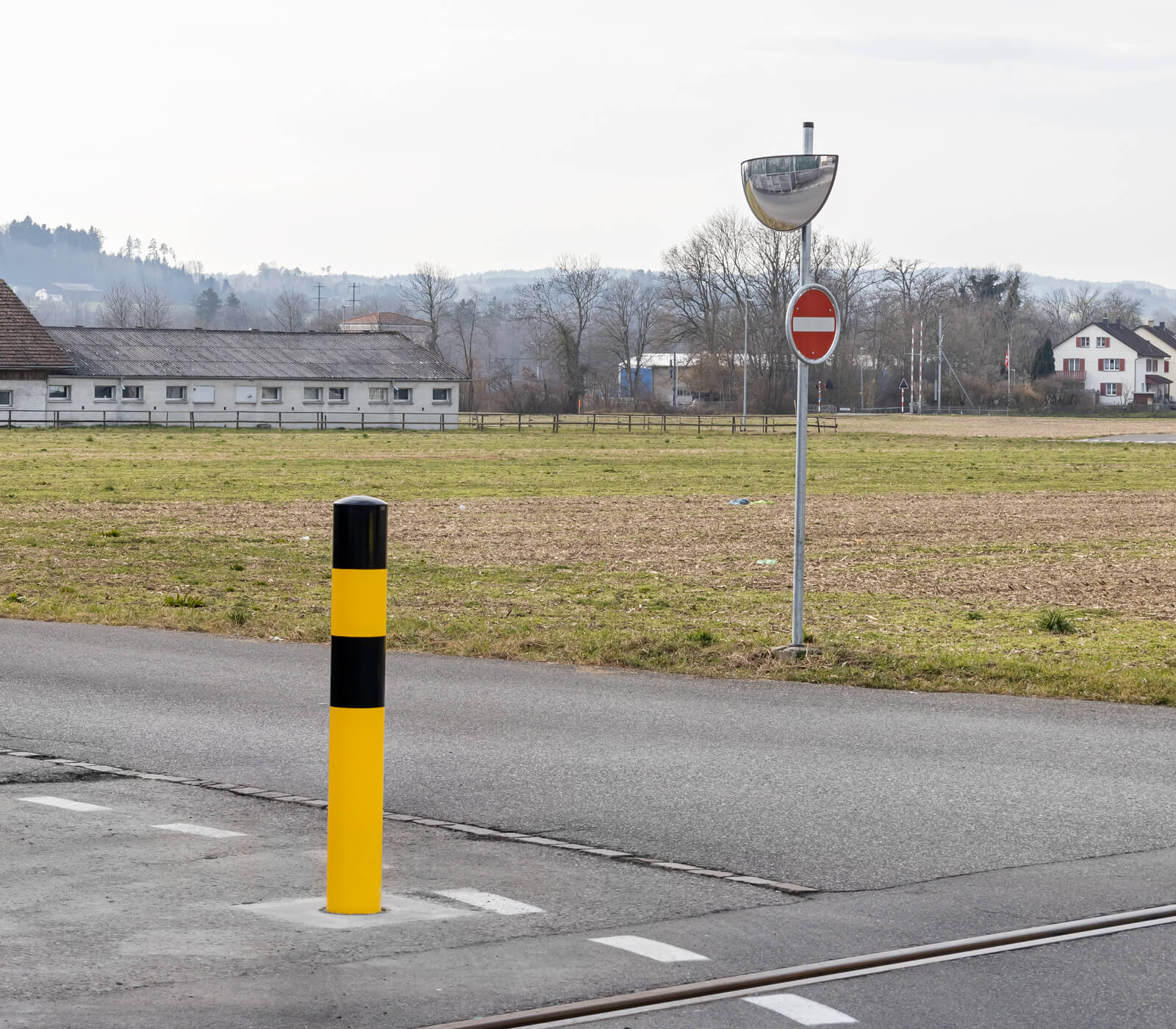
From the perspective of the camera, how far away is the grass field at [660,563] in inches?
455

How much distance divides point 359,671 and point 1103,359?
171m

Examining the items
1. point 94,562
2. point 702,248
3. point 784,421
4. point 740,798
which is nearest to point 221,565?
point 94,562

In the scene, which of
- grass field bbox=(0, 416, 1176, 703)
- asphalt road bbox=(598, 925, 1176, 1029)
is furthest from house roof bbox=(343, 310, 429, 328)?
asphalt road bbox=(598, 925, 1176, 1029)

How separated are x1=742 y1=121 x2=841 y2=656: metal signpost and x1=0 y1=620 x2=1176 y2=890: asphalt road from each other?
66.2 inches

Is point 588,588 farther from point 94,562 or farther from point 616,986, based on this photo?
point 616,986

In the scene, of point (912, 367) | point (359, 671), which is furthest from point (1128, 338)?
point (359, 671)

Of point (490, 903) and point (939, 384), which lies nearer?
point (490, 903)

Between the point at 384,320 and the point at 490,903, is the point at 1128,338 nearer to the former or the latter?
the point at 384,320

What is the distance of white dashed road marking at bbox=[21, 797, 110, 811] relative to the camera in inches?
262

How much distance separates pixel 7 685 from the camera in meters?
9.93

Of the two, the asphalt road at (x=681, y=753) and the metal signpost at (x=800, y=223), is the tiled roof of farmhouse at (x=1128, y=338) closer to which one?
the metal signpost at (x=800, y=223)

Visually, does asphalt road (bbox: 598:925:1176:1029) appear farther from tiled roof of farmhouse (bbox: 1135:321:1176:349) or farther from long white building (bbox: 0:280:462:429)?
tiled roof of farmhouse (bbox: 1135:321:1176:349)

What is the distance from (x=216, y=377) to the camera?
8781 centimetres

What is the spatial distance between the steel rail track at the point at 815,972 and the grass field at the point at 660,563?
4854 mm
